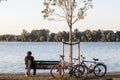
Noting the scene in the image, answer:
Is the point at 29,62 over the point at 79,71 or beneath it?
over

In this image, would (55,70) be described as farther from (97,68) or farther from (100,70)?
Result: (100,70)

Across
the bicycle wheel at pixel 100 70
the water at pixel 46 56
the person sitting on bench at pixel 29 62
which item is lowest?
the water at pixel 46 56

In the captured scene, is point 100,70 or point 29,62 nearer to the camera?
point 100,70

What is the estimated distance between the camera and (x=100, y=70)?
2258 cm

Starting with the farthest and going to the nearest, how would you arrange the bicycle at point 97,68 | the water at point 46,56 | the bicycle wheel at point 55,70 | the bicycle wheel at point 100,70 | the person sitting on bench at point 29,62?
1. the water at point 46,56
2. the person sitting on bench at point 29,62
3. the bicycle wheel at point 100,70
4. the bicycle at point 97,68
5. the bicycle wheel at point 55,70

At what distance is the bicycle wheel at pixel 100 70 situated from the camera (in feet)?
73.8

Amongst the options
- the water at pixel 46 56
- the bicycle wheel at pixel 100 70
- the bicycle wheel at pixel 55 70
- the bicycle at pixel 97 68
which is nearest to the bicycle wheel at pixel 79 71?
the bicycle at pixel 97 68

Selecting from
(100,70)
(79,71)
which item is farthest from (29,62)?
(100,70)

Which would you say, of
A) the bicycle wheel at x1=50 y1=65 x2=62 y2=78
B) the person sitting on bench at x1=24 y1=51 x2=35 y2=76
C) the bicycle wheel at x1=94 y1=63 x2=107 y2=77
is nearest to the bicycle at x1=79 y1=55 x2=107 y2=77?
the bicycle wheel at x1=94 y1=63 x2=107 y2=77

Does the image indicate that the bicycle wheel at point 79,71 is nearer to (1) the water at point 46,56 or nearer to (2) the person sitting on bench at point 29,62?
(2) the person sitting on bench at point 29,62

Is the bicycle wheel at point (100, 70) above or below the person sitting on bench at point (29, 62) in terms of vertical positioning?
below

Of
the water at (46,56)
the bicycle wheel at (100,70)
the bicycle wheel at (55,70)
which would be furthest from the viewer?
the water at (46,56)

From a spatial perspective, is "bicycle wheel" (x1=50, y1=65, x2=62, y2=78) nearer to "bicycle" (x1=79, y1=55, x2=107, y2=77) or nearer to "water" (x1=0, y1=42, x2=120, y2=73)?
"bicycle" (x1=79, y1=55, x2=107, y2=77)

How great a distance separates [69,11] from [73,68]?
2.96 metres
